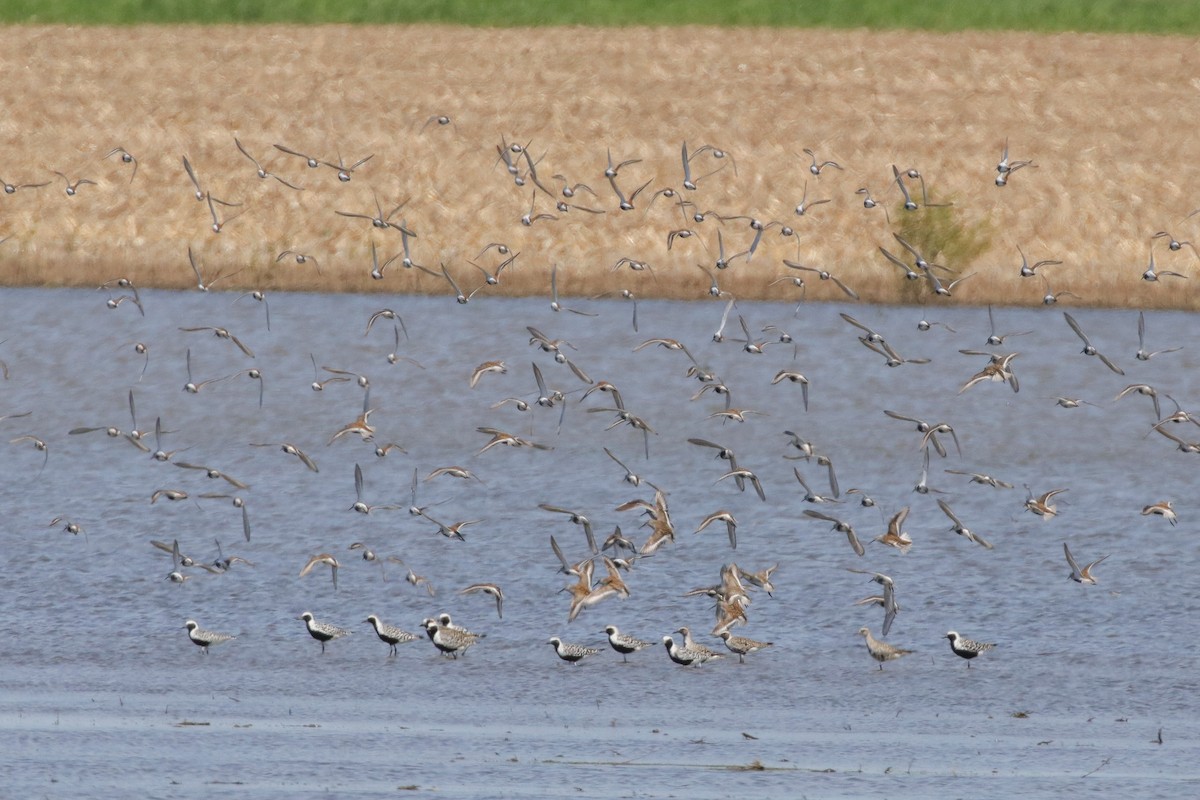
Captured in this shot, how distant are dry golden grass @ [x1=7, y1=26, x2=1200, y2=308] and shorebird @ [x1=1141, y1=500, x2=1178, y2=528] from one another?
11.5m

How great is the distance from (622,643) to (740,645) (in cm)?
74

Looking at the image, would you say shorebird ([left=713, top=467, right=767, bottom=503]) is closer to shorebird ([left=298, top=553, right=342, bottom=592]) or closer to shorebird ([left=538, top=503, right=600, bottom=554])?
shorebird ([left=538, top=503, right=600, bottom=554])

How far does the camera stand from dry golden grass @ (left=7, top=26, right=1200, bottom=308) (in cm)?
3241

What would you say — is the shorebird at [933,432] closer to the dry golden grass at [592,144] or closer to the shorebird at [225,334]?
the shorebird at [225,334]

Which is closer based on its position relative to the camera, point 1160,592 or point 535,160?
point 1160,592

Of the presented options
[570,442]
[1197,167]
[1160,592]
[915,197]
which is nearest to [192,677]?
[1160,592]

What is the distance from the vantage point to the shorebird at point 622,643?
14641 mm

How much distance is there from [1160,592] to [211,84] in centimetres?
3059

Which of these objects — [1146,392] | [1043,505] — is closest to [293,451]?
[1043,505]

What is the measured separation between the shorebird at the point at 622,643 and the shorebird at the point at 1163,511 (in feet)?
18.6

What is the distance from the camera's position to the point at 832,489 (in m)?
19.5

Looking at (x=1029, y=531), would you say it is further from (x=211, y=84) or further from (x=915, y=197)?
(x=211, y=84)

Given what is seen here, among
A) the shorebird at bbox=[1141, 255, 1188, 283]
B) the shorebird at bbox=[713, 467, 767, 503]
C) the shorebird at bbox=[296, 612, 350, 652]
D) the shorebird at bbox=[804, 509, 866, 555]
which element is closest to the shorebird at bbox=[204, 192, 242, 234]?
the shorebird at bbox=[1141, 255, 1188, 283]

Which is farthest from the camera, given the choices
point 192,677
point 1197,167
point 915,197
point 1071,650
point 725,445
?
point 1197,167
